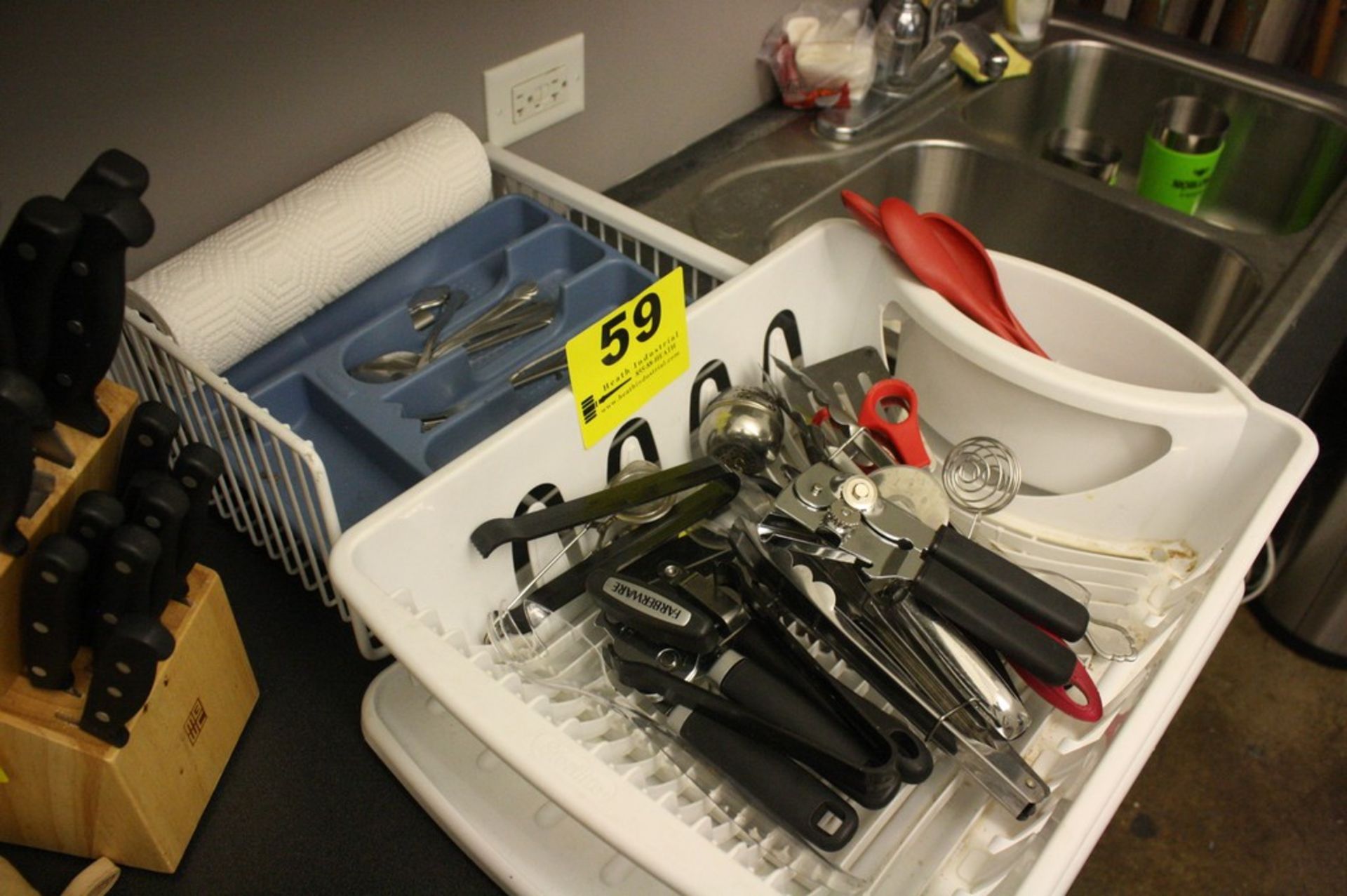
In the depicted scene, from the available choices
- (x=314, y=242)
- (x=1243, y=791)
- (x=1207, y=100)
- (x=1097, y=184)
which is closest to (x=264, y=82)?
(x=314, y=242)

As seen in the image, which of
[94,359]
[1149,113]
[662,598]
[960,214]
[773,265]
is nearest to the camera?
[94,359]

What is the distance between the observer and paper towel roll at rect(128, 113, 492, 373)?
0.70 m

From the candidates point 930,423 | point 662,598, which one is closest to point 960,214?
point 930,423

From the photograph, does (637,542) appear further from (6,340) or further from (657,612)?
(6,340)

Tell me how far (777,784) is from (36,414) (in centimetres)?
40

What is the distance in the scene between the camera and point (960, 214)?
120 centimetres

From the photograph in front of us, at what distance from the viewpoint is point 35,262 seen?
427 millimetres

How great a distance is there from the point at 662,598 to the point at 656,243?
35cm

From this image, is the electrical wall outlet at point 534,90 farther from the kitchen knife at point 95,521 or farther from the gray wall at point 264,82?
the kitchen knife at point 95,521

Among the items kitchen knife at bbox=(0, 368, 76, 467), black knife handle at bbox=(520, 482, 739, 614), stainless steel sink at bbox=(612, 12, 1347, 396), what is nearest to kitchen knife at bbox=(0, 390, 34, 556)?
kitchen knife at bbox=(0, 368, 76, 467)

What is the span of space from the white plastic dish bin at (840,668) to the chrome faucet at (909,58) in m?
0.45

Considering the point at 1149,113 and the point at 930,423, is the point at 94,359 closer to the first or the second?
the point at 930,423

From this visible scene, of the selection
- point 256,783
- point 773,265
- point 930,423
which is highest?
point 773,265

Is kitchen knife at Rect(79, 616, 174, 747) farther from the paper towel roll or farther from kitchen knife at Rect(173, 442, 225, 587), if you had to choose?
the paper towel roll
